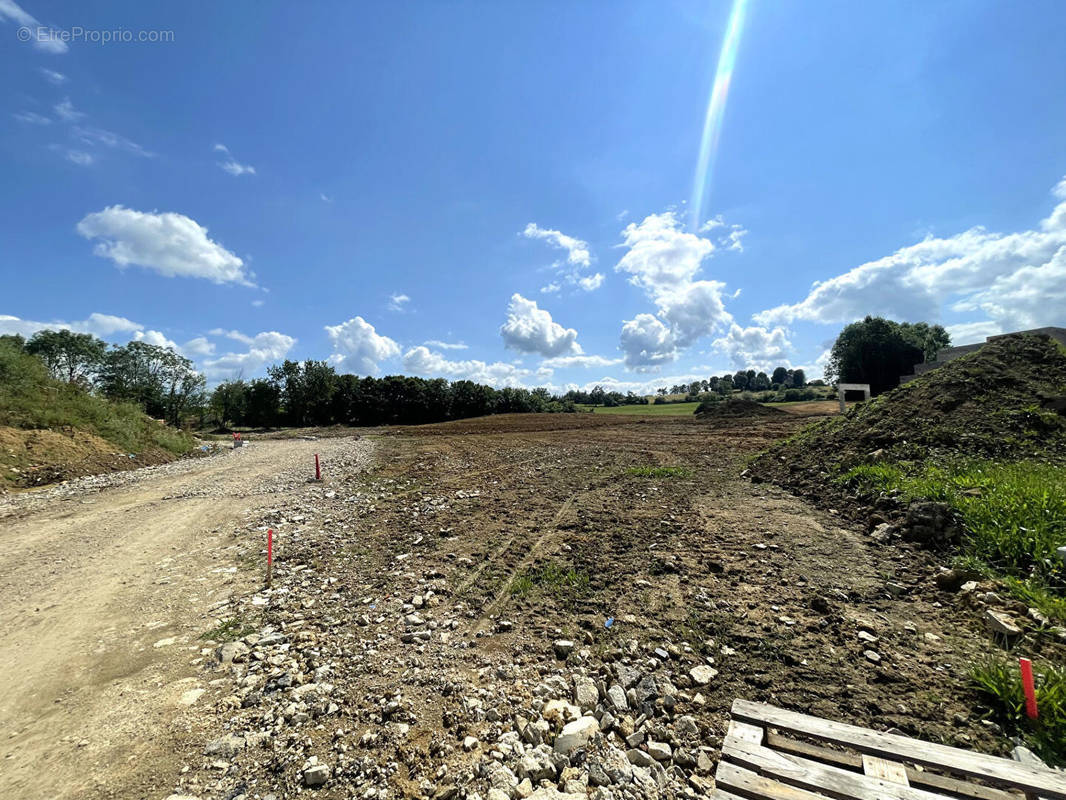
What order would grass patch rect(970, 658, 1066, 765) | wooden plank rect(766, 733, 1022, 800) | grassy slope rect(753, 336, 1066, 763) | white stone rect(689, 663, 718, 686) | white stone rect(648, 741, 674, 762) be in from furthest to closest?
white stone rect(689, 663, 718, 686) → grassy slope rect(753, 336, 1066, 763) → white stone rect(648, 741, 674, 762) → grass patch rect(970, 658, 1066, 765) → wooden plank rect(766, 733, 1022, 800)

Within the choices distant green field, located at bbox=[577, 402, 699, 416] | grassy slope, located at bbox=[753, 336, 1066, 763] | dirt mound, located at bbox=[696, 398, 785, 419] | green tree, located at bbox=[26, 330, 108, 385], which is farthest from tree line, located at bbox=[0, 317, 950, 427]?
grassy slope, located at bbox=[753, 336, 1066, 763]

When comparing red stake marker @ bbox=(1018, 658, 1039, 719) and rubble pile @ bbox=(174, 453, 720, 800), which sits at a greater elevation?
red stake marker @ bbox=(1018, 658, 1039, 719)

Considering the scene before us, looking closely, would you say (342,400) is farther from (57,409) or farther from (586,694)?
(586,694)

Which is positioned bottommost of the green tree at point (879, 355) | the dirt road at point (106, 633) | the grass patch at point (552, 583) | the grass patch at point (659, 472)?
the dirt road at point (106, 633)

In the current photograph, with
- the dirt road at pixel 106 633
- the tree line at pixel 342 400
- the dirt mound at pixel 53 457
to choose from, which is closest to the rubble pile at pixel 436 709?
the dirt road at pixel 106 633

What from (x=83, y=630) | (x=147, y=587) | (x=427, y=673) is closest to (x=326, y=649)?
(x=427, y=673)

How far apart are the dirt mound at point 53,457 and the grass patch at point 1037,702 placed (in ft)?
73.8

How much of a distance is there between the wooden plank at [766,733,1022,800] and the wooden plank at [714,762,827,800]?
310 millimetres

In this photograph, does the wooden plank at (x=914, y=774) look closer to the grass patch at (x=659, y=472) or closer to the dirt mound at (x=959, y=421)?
the dirt mound at (x=959, y=421)

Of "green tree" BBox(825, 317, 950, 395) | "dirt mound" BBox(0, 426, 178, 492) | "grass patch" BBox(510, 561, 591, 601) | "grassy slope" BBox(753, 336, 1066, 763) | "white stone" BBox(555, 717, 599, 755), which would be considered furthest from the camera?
"green tree" BBox(825, 317, 950, 395)

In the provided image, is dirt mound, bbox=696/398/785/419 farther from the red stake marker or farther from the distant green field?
the red stake marker

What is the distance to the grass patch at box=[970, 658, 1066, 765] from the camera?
2.79m

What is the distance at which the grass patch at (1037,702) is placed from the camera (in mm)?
2791

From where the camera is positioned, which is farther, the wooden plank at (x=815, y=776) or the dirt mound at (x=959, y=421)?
the dirt mound at (x=959, y=421)
